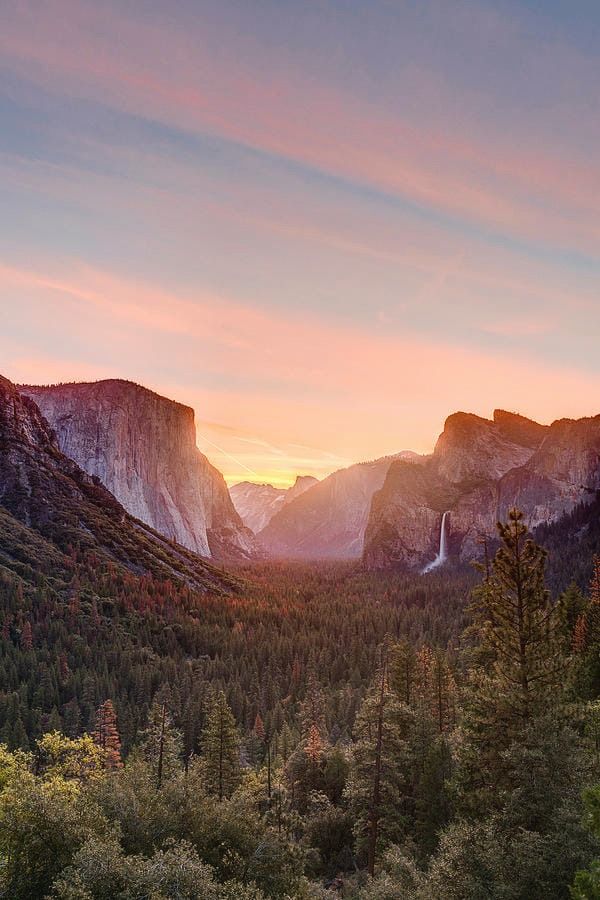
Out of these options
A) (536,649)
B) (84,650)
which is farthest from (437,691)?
(84,650)

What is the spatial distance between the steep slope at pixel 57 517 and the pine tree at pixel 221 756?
95.3 metres

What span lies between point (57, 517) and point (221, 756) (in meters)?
121

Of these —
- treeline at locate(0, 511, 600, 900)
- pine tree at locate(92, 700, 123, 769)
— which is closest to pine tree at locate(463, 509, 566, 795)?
treeline at locate(0, 511, 600, 900)

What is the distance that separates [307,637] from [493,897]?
9386 centimetres

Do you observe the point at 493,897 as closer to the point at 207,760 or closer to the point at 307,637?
the point at 207,760

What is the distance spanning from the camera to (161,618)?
364ft

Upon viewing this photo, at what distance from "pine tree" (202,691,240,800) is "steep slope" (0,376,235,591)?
9533 cm

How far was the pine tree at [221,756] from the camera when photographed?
1473 inches

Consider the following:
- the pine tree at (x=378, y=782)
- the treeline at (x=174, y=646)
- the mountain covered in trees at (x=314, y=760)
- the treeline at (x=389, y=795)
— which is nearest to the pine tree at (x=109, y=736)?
the mountain covered in trees at (x=314, y=760)

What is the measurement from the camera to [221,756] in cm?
3794

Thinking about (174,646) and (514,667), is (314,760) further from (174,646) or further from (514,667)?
(174,646)

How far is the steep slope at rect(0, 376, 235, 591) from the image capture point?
13038cm

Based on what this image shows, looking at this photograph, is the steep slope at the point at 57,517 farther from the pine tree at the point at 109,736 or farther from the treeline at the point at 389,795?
the pine tree at the point at 109,736

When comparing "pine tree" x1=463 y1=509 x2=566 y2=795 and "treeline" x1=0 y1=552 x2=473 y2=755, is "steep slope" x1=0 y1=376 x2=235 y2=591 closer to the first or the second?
"treeline" x1=0 y1=552 x2=473 y2=755
